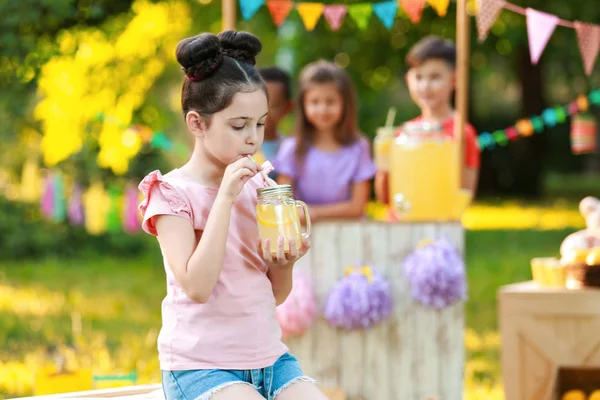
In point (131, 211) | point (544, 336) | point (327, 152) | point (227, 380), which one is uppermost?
point (327, 152)

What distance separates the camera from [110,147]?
29.8ft

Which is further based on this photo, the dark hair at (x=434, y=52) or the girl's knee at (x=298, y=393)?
the dark hair at (x=434, y=52)

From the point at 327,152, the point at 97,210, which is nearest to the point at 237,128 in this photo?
the point at 327,152

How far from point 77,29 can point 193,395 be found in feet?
13.8

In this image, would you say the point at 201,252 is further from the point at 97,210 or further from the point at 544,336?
the point at 97,210

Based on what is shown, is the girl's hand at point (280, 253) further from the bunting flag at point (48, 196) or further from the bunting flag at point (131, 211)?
the bunting flag at point (48, 196)

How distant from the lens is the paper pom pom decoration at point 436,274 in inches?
153

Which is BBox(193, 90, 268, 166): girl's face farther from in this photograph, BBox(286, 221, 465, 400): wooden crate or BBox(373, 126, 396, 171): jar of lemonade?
BBox(373, 126, 396, 171): jar of lemonade

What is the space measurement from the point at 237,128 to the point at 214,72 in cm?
15

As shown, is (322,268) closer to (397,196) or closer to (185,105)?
(397,196)

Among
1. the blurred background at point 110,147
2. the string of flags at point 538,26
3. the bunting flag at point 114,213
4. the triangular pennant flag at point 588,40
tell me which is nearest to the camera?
the string of flags at point 538,26

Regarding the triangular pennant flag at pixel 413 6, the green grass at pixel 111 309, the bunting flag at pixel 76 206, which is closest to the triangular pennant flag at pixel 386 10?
the triangular pennant flag at pixel 413 6

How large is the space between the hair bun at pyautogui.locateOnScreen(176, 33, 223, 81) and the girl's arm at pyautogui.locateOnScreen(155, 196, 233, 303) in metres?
0.33

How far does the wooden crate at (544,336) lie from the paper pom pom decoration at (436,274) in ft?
0.99
